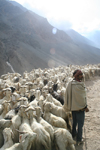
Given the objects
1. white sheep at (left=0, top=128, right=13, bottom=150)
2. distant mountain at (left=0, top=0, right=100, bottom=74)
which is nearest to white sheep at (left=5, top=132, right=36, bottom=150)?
white sheep at (left=0, top=128, right=13, bottom=150)

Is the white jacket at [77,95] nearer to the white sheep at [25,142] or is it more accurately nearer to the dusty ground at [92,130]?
the dusty ground at [92,130]

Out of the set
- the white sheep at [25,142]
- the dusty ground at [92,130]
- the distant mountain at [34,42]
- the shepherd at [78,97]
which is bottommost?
the dusty ground at [92,130]

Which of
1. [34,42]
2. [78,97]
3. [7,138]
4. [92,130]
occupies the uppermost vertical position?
[34,42]

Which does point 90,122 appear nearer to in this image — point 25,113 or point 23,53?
point 25,113

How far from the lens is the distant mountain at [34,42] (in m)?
31.9

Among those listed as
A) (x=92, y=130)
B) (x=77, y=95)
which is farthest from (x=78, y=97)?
(x=92, y=130)

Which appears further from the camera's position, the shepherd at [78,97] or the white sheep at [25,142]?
the shepherd at [78,97]

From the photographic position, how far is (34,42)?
141 ft

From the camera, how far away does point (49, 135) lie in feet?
9.65

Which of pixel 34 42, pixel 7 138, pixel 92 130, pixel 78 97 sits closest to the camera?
pixel 7 138

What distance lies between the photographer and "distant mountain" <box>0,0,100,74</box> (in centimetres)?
3192

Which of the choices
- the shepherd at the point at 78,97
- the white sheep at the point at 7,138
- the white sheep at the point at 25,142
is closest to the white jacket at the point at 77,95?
the shepherd at the point at 78,97

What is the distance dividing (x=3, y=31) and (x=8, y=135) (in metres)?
40.4

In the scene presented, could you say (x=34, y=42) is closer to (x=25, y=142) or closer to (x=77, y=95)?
(x=77, y=95)
